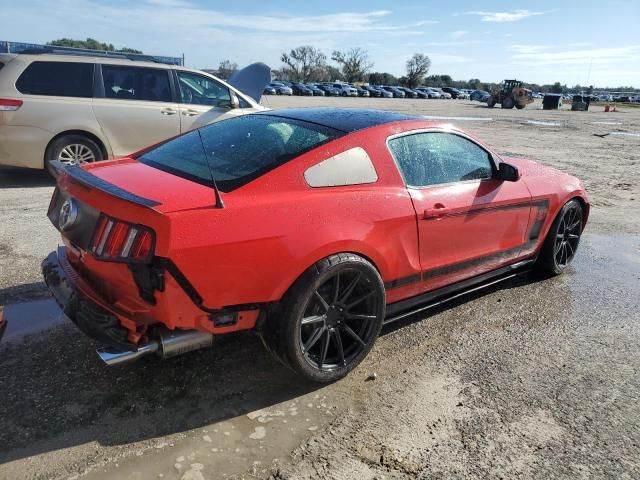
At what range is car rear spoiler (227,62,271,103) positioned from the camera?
10.1 metres

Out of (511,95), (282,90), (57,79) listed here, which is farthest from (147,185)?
(282,90)

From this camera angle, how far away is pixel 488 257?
13.3ft

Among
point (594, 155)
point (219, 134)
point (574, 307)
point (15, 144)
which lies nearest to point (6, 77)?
point (15, 144)

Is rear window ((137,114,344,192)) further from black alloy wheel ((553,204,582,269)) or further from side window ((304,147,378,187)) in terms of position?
black alloy wheel ((553,204,582,269))

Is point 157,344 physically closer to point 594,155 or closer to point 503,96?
point 594,155

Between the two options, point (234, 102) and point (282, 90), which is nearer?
point (234, 102)

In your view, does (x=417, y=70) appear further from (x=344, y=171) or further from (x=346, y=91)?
(x=344, y=171)

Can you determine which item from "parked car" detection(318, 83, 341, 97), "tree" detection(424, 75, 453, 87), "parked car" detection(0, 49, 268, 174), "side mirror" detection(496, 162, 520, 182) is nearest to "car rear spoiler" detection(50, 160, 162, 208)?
"side mirror" detection(496, 162, 520, 182)

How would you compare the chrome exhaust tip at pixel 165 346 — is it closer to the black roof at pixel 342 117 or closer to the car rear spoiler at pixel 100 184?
the car rear spoiler at pixel 100 184

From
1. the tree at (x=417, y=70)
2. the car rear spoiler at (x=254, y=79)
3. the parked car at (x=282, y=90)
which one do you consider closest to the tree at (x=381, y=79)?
the tree at (x=417, y=70)

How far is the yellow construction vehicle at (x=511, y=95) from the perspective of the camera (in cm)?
4441

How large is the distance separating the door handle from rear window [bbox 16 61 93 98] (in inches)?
222

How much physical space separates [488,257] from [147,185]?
2.52 meters

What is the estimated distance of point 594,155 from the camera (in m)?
14.2
